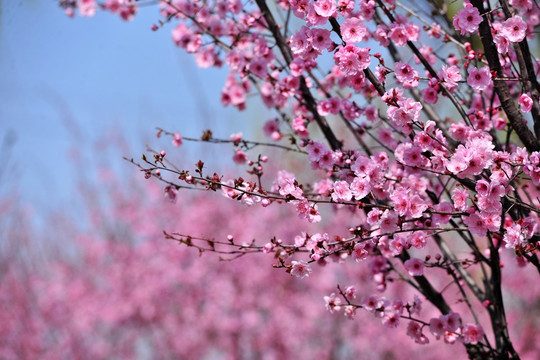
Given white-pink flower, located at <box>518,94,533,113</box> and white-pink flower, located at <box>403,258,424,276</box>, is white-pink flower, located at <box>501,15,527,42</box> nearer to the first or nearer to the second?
white-pink flower, located at <box>518,94,533,113</box>

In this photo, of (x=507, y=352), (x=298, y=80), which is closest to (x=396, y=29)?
(x=298, y=80)

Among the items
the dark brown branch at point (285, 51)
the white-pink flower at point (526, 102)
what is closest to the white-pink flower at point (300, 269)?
the dark brown branch at point (285, 51)

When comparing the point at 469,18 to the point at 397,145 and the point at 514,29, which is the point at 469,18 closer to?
the point at 514,29

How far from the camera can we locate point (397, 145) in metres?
2.93

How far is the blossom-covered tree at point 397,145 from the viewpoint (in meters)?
2.22

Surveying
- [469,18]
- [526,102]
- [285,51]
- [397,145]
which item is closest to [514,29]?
[469,18]

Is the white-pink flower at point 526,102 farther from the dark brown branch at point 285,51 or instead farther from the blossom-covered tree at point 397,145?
the dark brown branch at point 285,51

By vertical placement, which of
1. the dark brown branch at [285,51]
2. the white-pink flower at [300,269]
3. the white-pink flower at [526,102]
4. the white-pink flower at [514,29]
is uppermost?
the dark brown branch at [285,51]

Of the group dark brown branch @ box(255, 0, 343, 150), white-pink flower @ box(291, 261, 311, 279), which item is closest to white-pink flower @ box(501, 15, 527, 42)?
dark brown branch @ box(255, 0, 343, 150)

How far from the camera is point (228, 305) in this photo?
8.98m

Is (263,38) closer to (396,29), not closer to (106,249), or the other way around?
(396,29)

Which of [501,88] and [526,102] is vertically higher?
[501,88]

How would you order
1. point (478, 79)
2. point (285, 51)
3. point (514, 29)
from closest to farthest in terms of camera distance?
point (514, 29) → point (478, 79) → point (285, 51)

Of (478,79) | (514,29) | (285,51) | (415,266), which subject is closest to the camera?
(514,29)
